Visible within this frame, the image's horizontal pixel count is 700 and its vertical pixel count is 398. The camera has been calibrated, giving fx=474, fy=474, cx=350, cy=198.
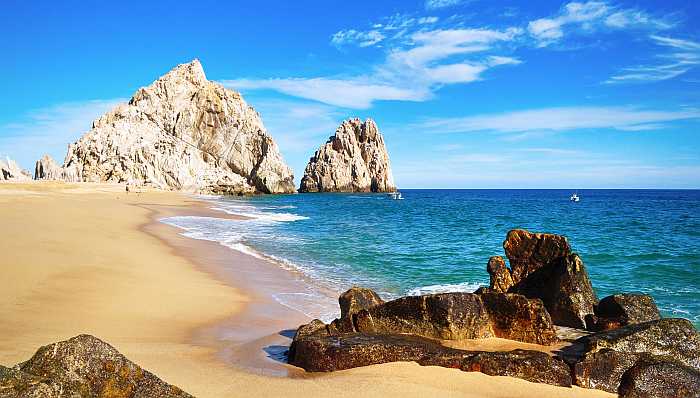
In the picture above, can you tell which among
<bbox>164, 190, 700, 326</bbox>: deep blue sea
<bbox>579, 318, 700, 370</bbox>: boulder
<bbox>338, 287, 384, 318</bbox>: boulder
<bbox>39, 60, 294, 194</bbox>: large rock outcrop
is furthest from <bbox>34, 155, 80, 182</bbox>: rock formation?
<bbox>579, 318, 700, 370</bbox>: boulder

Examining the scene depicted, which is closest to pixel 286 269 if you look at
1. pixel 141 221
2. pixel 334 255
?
pixel 334 255

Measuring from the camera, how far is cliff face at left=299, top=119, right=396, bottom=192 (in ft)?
498

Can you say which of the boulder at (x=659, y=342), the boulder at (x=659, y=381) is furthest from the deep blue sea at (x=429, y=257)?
the boulder at (x=659, y=381)

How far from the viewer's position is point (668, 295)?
13.6m

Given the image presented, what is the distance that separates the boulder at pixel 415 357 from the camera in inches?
231

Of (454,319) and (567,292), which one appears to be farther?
(567,292)

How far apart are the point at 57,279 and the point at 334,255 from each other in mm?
11241

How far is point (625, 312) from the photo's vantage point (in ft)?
27.7

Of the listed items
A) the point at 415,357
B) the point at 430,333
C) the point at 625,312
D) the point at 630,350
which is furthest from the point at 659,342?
the point at 415,357

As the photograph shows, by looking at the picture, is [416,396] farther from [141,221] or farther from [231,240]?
[141,221]

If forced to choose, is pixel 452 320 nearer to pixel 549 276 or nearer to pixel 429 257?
pixel 549 276

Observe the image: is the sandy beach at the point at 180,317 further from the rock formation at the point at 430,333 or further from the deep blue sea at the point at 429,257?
the deep blue sea at the point at 429,257

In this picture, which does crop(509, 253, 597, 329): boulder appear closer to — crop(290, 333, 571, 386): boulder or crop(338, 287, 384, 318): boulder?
crop(290, 333, 571, 386): boulder

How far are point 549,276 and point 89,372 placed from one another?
881 centimetres
